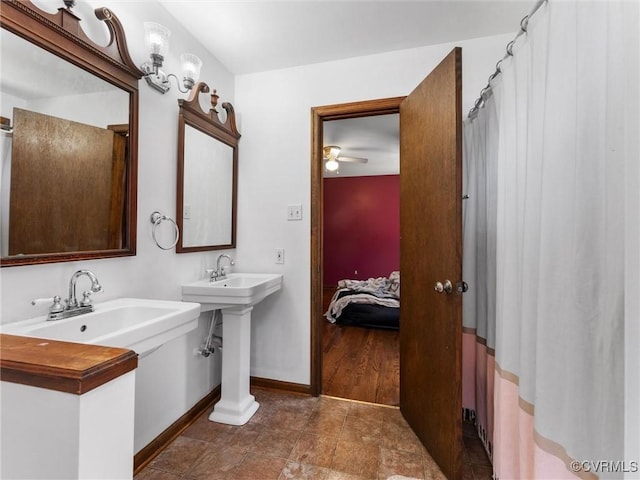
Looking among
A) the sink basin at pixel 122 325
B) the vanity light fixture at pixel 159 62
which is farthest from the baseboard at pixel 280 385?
the vanity light fixture at pixel 159 62

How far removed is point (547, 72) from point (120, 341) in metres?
1.63

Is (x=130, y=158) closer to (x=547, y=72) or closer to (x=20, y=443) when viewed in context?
(x=20, y=443)

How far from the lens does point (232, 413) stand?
1.79 metres

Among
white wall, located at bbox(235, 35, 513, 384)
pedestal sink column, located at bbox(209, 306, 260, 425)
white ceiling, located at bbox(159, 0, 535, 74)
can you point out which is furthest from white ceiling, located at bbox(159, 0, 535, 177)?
pedestal sink column, located at bbox(209, 306, 260, 425)

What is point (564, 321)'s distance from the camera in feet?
2.85

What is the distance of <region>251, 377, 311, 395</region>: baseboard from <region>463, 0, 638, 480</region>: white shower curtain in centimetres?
123

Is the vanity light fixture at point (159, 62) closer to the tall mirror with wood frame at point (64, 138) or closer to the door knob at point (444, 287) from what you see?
the tall mirror with wood frame at point (64, 138)

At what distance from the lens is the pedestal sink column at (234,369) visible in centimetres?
179

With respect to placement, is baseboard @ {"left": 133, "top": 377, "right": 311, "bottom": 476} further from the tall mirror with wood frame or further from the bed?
the bed

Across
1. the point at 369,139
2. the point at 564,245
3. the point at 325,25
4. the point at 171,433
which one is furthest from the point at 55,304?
the point at 369,139

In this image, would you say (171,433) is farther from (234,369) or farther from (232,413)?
(234,369)

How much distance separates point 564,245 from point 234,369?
5.80 feet

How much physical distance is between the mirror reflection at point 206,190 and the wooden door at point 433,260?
125cm

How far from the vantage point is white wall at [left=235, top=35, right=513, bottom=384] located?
A: 205 cm
